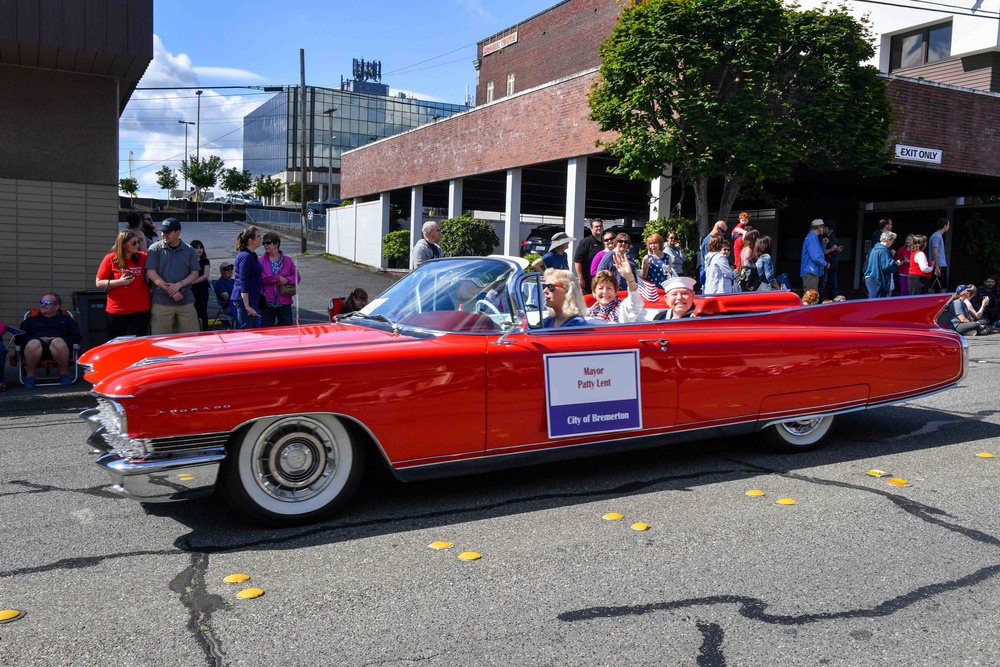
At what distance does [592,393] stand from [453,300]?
37.7 inches

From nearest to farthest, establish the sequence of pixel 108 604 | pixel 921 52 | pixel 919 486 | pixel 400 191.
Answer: pixel 108 604, pixel 919 486, pixel 921 52, pixel 400 191

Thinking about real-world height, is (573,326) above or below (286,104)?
below

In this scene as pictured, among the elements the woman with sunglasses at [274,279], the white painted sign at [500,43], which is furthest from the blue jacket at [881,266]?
the white painted sign at [500,43]

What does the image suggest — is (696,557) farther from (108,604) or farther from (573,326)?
(108,604)

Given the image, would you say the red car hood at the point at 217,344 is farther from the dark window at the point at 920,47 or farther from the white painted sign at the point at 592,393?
the dark window at the point at 920,47

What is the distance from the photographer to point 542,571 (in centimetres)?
358

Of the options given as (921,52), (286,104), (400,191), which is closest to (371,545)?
(921,52)

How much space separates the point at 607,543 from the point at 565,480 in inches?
42.7

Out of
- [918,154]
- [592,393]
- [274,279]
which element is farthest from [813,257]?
[592,393]

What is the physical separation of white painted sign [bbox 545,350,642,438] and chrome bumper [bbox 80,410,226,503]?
1.76 metres

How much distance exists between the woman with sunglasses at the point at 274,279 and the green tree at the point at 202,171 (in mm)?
71429

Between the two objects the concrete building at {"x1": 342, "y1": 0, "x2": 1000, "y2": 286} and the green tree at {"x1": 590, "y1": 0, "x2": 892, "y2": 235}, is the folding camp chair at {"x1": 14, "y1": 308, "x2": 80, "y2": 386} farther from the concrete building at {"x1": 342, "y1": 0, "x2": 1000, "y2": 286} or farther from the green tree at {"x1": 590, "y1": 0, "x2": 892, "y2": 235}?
the concrete building at {"x1": 342, "y1": 0, "x2": 1000, "y2": 286}

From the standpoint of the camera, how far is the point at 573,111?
18.0m

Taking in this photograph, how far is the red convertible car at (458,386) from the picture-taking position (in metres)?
3.84
